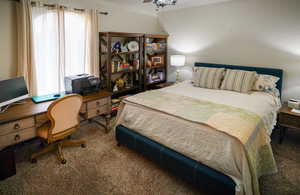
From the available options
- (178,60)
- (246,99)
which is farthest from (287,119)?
(178,60)

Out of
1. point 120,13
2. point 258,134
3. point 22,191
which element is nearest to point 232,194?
point 258,134

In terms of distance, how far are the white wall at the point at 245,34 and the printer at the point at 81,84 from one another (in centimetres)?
240

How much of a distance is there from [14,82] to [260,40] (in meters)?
3.93

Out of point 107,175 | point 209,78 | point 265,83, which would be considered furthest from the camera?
point 209,78

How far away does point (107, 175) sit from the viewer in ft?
7.14

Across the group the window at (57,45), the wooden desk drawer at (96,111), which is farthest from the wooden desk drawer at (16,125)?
the window at (57,45)

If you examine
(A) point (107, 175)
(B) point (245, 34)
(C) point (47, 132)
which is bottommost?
(A) point (107, 175)

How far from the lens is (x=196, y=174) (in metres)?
1.84

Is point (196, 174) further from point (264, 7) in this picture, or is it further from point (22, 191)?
point (264, 7)

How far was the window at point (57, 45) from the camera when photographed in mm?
2805

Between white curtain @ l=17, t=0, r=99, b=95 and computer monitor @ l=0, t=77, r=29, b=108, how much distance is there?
1.22 ft

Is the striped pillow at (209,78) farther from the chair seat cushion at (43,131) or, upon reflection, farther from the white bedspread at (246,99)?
the chair seat cushion at (43,131)

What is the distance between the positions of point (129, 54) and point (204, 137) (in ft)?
9.51

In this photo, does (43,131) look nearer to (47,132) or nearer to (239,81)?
(47,132)
